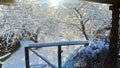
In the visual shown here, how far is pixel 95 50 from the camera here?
303 cm

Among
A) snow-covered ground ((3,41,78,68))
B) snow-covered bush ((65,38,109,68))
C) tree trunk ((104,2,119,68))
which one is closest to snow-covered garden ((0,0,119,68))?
snow-covered ground ((3,41,78,68))

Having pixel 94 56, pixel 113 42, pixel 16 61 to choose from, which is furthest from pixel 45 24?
pixel 113 42

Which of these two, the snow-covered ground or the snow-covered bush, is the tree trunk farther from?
the snow-covered ground

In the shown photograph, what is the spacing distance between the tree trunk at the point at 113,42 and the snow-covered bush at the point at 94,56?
124mm

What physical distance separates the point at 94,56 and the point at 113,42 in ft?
1.23

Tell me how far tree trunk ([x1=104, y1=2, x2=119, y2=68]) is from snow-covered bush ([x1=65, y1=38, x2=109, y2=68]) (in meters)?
0.12

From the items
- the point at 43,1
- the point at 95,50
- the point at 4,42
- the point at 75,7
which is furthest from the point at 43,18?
the point at 95,50

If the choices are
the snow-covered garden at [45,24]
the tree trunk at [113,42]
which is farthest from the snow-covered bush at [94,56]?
the snow-covered garden at [45,24]

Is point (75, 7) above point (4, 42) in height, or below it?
above

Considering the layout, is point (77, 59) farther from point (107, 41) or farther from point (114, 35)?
point (114, 35)

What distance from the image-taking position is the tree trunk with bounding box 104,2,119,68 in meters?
2.62

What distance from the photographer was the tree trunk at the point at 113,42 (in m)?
2.62

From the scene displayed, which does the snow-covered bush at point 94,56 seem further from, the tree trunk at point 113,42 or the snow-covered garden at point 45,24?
the snow-covered garden at point 45,24

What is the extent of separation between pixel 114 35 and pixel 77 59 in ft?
2.62
